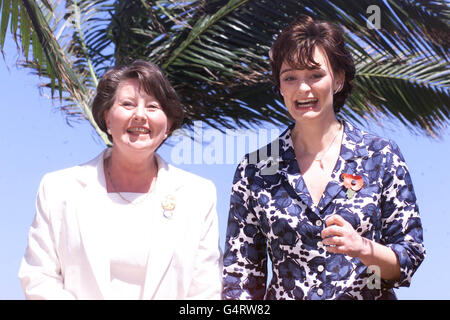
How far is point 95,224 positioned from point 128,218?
0.58 ft

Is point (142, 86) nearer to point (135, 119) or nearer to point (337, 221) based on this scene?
point (135, 119)

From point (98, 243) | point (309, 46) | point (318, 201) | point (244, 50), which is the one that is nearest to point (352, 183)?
point (318, 201)

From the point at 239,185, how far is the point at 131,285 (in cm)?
80

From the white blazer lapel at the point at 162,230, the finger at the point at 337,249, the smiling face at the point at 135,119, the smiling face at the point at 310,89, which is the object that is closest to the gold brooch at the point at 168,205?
the white blazer lapel at the point at 162,230

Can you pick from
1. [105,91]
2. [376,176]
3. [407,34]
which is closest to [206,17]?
[407,34]

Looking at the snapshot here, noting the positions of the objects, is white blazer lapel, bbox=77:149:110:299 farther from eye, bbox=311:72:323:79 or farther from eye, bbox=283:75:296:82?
eye, bbox=311:72:323:79

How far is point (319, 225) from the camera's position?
3256 mm

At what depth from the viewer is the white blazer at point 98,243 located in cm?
326

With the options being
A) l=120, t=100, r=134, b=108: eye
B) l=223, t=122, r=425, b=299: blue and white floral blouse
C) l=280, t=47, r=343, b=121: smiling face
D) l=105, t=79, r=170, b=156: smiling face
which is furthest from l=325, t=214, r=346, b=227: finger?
l=120, t=100, r=134, b=108: eye

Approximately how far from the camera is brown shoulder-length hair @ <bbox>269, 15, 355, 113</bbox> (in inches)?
133

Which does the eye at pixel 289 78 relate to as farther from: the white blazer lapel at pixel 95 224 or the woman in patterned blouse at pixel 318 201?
the white blazer lapel at pixel 95 224

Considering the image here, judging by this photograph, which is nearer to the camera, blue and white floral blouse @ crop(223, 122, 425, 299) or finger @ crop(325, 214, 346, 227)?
finger @ crop(325, 214, 346, 227)

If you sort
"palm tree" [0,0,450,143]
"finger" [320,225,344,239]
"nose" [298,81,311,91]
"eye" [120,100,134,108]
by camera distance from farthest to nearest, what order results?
"palm tree" [0,0,450,143], "eye" [120,100,134,108], "nose" [298,81,311,91], "finger" [320,225,344,239]

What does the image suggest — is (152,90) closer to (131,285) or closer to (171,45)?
(131,285)
